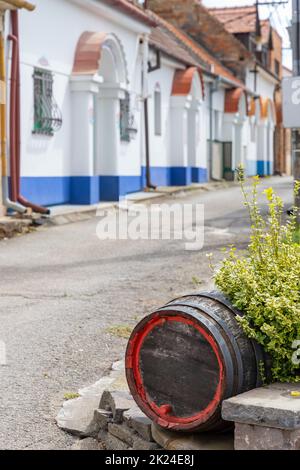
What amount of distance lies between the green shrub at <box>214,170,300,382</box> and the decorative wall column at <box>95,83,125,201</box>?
1361 cm

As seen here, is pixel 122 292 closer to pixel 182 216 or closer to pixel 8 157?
pixel 8 157

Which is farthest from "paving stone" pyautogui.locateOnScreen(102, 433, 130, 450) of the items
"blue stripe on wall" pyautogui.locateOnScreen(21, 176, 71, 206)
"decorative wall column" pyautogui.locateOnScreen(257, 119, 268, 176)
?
"decorative wall column" pyautogui.locateOnScreen(257, 119, 268, 176)

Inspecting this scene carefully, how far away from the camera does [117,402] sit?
15.3 feet

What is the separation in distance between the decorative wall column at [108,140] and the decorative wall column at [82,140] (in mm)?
1625

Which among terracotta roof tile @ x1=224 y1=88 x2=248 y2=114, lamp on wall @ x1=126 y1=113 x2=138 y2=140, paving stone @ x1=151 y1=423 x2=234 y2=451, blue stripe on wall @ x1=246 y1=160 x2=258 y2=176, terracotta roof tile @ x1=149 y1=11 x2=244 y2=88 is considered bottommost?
paving stone @ x1=151 y1=423 x2=234 y2=451

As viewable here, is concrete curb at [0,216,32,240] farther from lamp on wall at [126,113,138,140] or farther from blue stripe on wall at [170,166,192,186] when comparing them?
blue stripe on wall at [170,166,192,186]

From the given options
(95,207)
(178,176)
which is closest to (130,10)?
(95,207)

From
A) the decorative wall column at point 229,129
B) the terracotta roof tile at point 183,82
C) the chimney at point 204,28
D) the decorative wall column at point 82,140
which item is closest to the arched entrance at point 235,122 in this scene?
the decorative wall column at point 229,129

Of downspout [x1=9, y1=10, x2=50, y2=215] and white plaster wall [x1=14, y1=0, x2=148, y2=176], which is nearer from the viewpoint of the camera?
downspout [x1=9, y1=10, x2=50, y2=215]

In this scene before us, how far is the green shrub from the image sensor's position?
4129 millimetres

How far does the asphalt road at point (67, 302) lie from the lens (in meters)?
5.16

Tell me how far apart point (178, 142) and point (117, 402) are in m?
20.6

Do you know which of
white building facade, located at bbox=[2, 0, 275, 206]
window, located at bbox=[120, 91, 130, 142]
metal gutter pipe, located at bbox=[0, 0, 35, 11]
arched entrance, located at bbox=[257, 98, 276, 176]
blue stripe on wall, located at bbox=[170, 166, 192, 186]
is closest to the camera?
metal gutter pipe, located at bbox=[0, 0, 35, 11]

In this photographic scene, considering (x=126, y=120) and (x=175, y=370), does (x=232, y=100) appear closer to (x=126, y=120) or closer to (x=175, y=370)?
(x=126, y=120)
